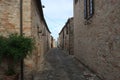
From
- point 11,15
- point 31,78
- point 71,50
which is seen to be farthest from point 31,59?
point 71,50

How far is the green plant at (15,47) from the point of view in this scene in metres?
7.96

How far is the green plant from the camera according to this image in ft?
26.1

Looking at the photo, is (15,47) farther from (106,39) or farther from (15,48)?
(106,39)

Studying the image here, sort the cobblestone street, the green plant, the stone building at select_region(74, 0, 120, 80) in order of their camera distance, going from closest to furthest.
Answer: the stone building at select_region(74, 0, 120, 80) → the green plant → the cobblestone street

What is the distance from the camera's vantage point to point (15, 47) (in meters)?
8.08

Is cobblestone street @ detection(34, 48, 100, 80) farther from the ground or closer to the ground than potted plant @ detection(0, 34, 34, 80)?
closer to the ground

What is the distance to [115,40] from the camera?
7.30 meters

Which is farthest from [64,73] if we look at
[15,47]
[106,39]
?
[15,47]

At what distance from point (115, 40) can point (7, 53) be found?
4230mm

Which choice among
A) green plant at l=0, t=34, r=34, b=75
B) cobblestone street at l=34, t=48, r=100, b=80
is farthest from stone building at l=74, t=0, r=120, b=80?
green plant at l=0, t=34, r=34, b=75

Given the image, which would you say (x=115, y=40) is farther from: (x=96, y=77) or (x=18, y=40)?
(x=18, y=40)

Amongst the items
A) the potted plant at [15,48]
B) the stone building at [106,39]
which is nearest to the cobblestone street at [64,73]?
the stone building at [106,39]

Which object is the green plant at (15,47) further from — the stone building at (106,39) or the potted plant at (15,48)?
the stone building at (106,39)

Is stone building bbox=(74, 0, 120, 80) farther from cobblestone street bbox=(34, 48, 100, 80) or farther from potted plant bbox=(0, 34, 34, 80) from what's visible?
potted plant bbox=(0, 34, 34, 80)
